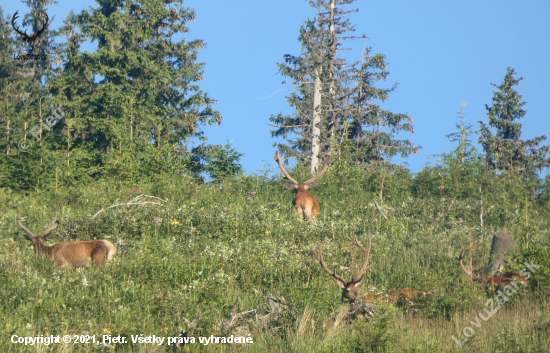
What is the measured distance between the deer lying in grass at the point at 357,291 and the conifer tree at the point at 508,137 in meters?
26.7

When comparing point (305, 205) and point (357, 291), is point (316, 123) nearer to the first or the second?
point (305, 205)

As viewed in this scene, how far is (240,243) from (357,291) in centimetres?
373

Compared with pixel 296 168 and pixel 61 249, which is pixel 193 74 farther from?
pixel 61 249

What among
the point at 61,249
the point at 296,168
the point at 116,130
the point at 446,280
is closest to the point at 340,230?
the point at 446,280

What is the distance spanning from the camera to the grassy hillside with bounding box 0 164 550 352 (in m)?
6.06

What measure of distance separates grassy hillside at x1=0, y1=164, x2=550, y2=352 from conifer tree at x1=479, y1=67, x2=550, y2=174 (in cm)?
1811

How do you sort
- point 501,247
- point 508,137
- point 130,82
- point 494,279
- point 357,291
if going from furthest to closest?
point 508,137
point 130,82
point 501,247
point 494,279
point 357,291

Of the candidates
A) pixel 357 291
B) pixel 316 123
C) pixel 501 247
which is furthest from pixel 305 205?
pixel 316 123

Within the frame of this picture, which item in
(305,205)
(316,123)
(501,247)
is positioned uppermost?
(316,123)

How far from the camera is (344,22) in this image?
3030cm

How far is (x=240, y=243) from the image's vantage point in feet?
33.4

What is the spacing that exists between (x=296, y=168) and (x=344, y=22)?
45.4ft

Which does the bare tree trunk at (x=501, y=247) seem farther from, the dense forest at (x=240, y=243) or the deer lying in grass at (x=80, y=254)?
the deer lying in grass at (x=80, y=254)

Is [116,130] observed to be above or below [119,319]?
above
